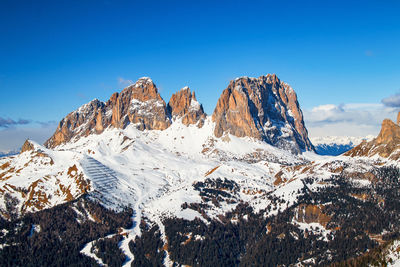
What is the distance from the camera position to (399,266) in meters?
170

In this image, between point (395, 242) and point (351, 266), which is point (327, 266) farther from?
point (395, 242)

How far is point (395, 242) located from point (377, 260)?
2813 cm

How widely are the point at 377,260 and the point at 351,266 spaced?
13.6 m

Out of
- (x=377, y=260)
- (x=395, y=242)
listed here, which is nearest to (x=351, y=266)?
(x=377, y=260)

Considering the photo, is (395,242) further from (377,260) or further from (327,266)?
(327,266)

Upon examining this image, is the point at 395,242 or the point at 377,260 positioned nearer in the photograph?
the point at 377,260

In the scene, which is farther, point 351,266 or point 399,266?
point 351,266

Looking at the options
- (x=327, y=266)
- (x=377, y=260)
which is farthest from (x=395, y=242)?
(x=327, y=266)

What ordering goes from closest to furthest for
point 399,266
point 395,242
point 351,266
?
point 399,266 → point 351,266 → point 395,242

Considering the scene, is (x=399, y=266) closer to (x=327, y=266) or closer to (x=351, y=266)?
(x=351, y=266)

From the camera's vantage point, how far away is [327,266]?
199 metres

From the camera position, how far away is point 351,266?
Result: 598ft

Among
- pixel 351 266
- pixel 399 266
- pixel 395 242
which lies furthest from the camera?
pixel 395 242

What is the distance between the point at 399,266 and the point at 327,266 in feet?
133
